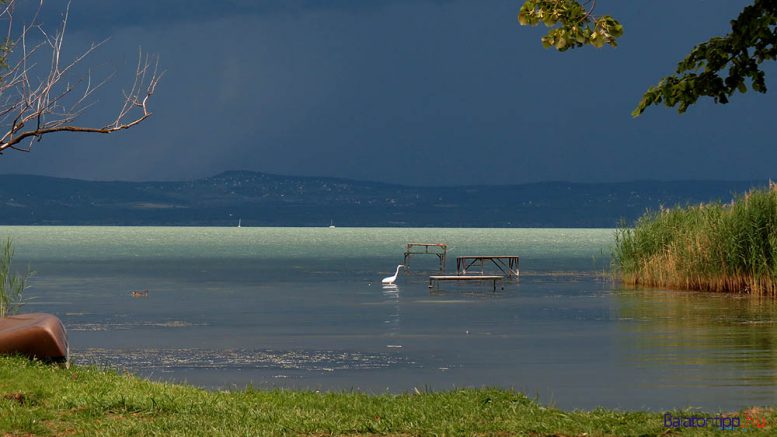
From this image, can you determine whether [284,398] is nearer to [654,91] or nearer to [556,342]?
[654,91]

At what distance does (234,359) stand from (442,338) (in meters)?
7.08

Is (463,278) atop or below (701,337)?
atop

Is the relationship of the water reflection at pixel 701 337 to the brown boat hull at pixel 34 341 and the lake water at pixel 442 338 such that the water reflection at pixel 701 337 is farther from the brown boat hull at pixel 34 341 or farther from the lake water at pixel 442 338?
the brown boat hull at pixel 34 341

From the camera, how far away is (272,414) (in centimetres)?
1295

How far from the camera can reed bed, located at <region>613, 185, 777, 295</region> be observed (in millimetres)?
38031

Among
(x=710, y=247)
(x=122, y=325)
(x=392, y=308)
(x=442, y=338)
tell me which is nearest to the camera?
(x=442, y=338)

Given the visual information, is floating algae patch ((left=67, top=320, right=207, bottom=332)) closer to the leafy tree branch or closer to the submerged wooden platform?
the submerged wooden platform

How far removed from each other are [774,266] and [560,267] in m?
39.1

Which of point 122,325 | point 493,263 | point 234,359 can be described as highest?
point 493,263

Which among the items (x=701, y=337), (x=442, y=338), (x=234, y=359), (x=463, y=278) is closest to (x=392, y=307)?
(x=463, y=278)

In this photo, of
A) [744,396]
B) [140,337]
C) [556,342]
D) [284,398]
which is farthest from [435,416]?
[140,337]

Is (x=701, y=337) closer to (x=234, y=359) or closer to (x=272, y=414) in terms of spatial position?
(x=234, y=359)

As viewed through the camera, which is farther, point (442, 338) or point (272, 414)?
point (442, 338)

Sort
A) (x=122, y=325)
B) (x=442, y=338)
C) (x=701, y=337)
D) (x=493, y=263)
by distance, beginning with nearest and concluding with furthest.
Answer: (x=701, y=337)
(x=442, y=338)
(x=122, y=325)
(x=493, y=263)
